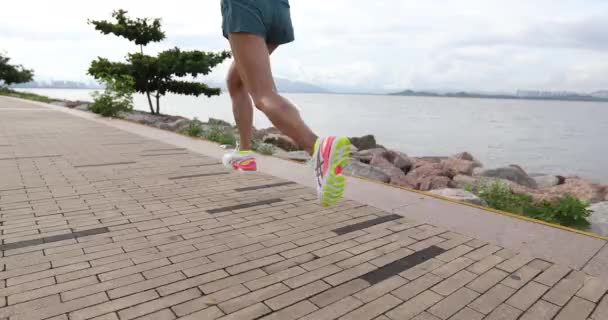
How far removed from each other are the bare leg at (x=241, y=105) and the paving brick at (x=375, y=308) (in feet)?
6.34

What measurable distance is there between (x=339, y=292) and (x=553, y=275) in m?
1.18

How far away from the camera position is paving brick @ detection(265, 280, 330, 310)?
1913mm

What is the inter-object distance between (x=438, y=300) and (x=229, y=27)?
1.82 metres

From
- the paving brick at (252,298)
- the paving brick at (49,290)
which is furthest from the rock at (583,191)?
the paving brick at (49,290)

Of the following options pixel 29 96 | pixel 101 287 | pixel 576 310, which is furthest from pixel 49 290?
pixel 29 96

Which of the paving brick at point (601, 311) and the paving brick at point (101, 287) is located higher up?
the paving brick at point (101, 287)

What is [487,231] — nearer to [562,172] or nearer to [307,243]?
[307,243]

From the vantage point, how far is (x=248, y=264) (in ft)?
7.61

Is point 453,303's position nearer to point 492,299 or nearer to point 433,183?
point 492,299

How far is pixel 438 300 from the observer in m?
1.99

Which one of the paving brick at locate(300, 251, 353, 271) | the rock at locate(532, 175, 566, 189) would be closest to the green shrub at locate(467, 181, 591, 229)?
the paving brick at locate(300, 251, 353, 271)

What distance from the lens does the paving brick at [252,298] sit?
6.15ft

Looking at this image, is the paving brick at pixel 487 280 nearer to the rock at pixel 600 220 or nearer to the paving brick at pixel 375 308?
the paving brick at pixel 375 308

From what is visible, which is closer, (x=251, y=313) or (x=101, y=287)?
→ (x=251, y=313)
